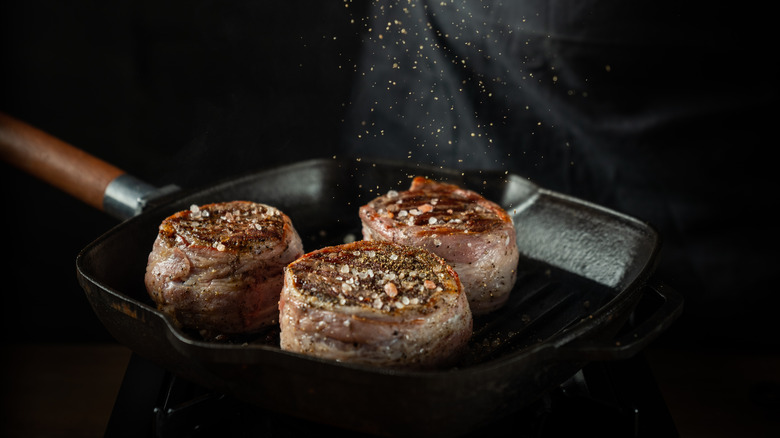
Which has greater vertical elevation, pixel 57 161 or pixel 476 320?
pixel 57 161

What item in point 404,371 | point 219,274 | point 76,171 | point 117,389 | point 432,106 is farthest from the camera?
point 432,106

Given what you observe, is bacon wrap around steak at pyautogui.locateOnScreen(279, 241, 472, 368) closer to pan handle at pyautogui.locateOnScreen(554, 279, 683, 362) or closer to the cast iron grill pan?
the cast iron grill pan

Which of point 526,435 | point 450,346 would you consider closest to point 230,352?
point 450,346

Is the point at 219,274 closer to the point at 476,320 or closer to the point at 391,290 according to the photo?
the point at 391,290

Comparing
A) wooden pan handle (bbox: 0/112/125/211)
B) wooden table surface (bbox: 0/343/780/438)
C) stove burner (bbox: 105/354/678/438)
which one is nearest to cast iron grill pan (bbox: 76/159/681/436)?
stove burner (bbox: 105/354/678/438)

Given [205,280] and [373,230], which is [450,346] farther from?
[205,280]

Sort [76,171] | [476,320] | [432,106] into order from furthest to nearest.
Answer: [432,106] < [76,171] < [476,320]

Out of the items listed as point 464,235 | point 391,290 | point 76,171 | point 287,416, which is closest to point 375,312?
point 391,290

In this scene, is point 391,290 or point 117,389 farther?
point 117,389

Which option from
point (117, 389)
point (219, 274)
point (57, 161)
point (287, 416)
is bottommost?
point (117, 389)
